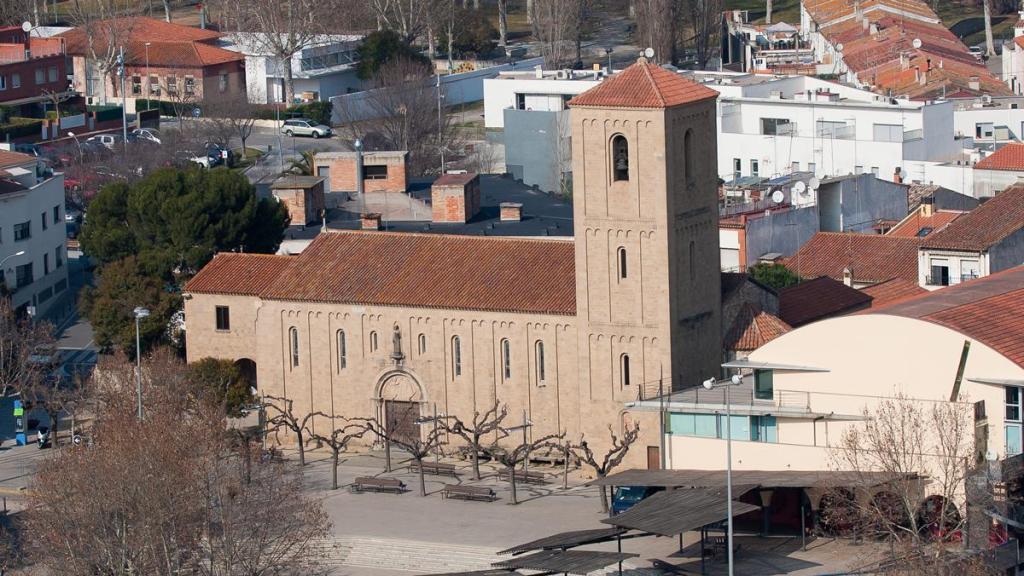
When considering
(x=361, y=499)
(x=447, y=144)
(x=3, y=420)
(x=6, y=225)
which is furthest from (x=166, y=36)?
(x=361, y=499)

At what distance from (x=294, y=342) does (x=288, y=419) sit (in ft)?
7.86

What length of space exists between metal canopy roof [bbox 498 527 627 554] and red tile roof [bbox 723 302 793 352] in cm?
1254

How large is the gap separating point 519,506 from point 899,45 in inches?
2744

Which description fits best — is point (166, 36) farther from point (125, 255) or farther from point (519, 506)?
point (519, 506)

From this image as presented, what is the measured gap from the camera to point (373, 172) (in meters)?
Result: 104

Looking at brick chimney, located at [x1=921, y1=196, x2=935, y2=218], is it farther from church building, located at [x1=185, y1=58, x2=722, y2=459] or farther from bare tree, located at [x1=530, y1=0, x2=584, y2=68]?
bare tree, located at [x1=530, y1=0, x2=584, y2=68]

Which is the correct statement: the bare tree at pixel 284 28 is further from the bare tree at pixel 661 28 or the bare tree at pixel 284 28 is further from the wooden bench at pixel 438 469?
the wooden bench at pixel 438 469

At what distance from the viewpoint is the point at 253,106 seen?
482 feet

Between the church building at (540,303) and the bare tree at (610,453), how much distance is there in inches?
14.0

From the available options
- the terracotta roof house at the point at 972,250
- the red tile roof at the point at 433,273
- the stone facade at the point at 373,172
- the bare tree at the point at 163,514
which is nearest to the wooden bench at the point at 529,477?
the red tile roof at the point at 433,273

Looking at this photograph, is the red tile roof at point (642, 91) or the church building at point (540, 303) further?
the church building at point (540, 303)

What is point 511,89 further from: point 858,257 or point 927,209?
point 858,257

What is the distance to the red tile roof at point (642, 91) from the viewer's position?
76.8 metres

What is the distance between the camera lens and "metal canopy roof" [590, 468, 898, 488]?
6894cm
